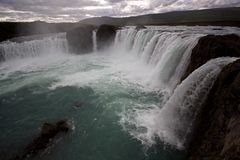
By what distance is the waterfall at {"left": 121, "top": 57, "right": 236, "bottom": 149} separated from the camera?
627 cm

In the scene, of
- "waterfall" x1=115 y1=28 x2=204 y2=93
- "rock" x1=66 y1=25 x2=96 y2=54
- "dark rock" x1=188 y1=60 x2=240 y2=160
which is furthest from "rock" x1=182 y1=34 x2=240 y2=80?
"rock" x1=66 y1=25 x2=96 y2=54

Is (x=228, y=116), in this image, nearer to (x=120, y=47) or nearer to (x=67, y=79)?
(x=67, y=79)

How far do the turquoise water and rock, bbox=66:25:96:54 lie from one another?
975 centimetres

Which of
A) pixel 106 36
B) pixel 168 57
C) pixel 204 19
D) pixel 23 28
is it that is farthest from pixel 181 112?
pixel 23 28

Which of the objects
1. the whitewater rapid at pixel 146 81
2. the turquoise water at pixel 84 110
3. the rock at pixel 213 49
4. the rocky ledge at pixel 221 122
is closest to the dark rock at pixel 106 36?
the whitewater rapid at pixel 146 81

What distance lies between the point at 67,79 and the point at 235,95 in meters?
12.7

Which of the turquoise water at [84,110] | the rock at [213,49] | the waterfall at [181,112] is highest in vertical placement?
the rock at [213,49]

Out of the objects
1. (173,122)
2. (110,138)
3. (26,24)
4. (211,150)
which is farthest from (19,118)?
(26,24)

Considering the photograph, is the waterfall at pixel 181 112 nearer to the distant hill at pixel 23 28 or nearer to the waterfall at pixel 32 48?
the waterfall at pixel 32 48

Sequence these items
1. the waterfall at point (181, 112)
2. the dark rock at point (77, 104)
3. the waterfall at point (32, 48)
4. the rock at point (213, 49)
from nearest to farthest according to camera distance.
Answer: the waterfall at point (181, 112), the rock at point (213, 49), the dark rock at point (77, 104), the waterfall at point (32, 48)

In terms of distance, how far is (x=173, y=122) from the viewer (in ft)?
23.9

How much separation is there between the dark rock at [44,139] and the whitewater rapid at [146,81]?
2.76 m

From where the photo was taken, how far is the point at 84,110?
32.3 feet

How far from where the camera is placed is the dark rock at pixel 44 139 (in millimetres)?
6598
